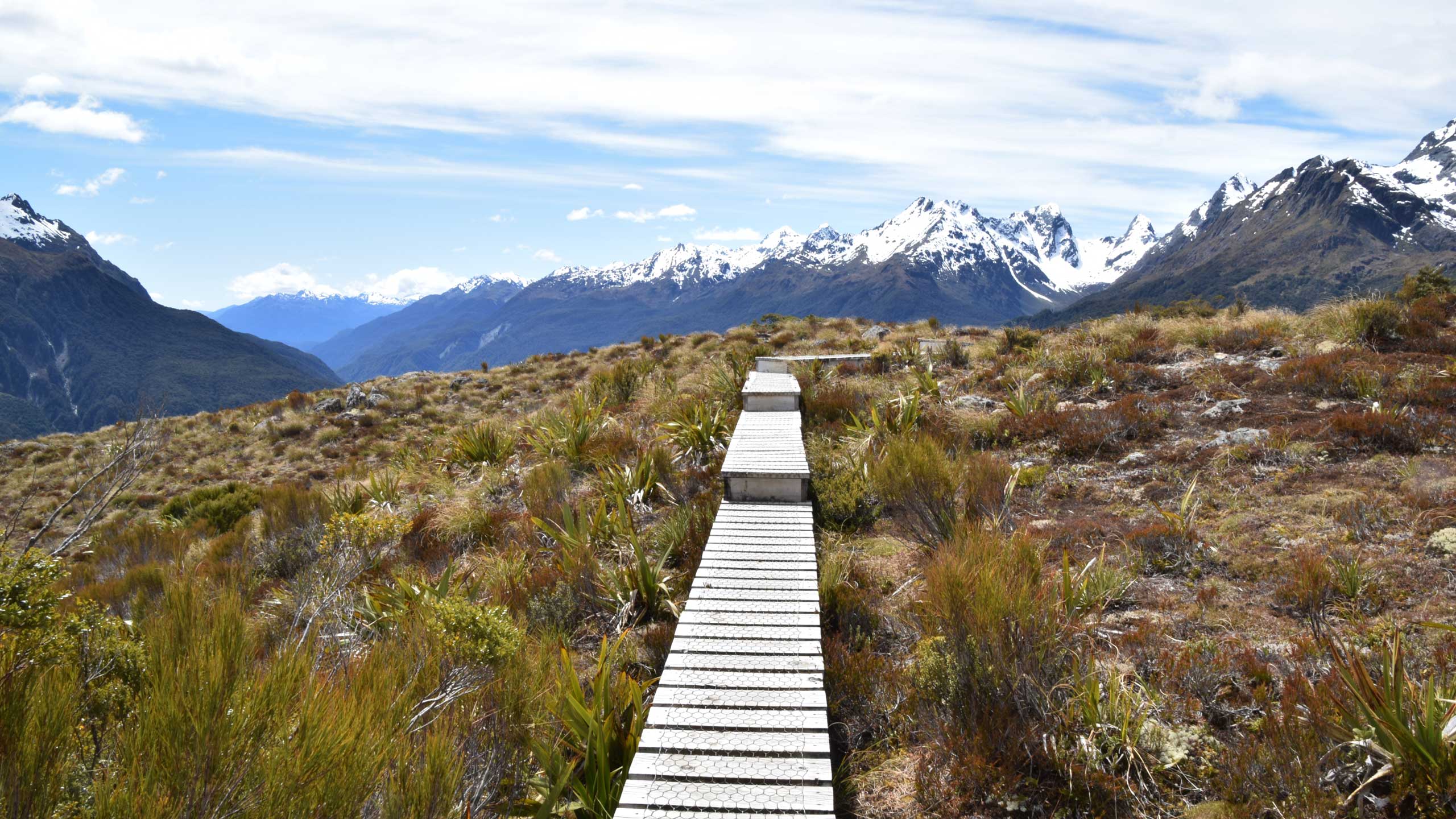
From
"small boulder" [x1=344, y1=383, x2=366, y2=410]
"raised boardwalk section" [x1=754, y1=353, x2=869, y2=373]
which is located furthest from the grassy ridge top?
"small boulder" [x1=344, y1=383, x2=366, y2=410]

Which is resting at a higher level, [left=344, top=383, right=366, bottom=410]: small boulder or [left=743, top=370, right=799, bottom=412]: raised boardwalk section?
[left=743, top=370, right=799, bottom=412]: raised boardwalk section

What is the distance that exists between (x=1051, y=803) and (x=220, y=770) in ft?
12.1

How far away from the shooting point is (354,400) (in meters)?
23.0

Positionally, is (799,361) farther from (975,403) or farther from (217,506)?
(217,506)

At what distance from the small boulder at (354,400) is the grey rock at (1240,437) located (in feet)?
73.4

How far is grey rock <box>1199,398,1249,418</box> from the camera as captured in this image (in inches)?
399

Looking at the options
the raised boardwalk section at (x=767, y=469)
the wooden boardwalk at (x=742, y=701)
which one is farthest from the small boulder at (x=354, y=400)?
the wooden boardwalk at (x=742, y=701)

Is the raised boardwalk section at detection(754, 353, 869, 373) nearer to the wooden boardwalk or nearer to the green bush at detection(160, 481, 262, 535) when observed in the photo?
the wooden boardwalk

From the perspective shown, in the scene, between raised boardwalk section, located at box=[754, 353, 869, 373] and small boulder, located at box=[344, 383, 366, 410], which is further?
small boulder, located at box=[344, 383, 366, 410]

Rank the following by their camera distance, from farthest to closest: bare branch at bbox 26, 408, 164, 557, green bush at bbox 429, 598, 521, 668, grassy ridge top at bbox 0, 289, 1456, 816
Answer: green bush at bbox 429, 598, 521, 668 < bare branch at bbox 26, 408, 164, 557 < grassy ridge top at bbox 0, 289, 1456, 816

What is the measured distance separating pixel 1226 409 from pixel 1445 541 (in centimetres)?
492

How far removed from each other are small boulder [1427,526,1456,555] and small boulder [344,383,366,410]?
79.2ft

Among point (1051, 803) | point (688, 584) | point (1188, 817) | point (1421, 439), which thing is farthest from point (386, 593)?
point (1421, 439)

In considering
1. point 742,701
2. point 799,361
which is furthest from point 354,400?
point 742,701
